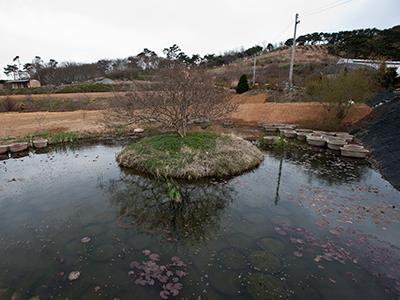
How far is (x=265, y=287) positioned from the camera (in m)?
4.61

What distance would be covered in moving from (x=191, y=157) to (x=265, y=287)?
5.91m

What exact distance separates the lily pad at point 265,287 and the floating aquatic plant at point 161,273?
48.1 inches

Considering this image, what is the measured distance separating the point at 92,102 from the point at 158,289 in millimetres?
28036

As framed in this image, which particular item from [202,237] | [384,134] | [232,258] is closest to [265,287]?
[232,258]

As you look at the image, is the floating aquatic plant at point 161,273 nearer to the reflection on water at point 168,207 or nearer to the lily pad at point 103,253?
the lily pad at point 103,253

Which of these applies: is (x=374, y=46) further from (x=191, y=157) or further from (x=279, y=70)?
(x=191, y=157)

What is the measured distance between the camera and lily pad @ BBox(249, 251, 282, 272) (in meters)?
5.07

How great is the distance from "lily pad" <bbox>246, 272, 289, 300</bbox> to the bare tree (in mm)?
7462

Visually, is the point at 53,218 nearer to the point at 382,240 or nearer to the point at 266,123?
the point at 382,240

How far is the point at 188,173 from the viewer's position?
9469mm

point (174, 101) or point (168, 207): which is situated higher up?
point (174, 101)

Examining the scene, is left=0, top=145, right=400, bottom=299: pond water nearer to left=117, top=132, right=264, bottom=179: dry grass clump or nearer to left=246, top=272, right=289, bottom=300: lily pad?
left=246, top=272, right=289, bottom=300: lily pad

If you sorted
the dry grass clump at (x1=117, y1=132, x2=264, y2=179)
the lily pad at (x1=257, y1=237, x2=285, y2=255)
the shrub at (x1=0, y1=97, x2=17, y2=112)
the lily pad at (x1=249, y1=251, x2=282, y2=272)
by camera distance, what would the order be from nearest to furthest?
the lily pad at (x1=249, y1=251, x2=282, y2=272), the lily pad at (x1=257, y1=237, x2=285, y2=255), the dry grass clump at (x1=117, y1=132, x2=264, y2=179), the shrub at (x1=0, y1=97, x2=17, y2=112)

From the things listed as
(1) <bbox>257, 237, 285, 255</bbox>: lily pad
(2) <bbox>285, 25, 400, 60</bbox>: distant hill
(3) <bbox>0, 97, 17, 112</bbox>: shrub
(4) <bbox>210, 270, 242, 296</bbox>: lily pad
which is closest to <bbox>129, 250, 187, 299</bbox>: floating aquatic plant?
(4) <bbox>210, 270, 242, 296</bbox>: lily pad
